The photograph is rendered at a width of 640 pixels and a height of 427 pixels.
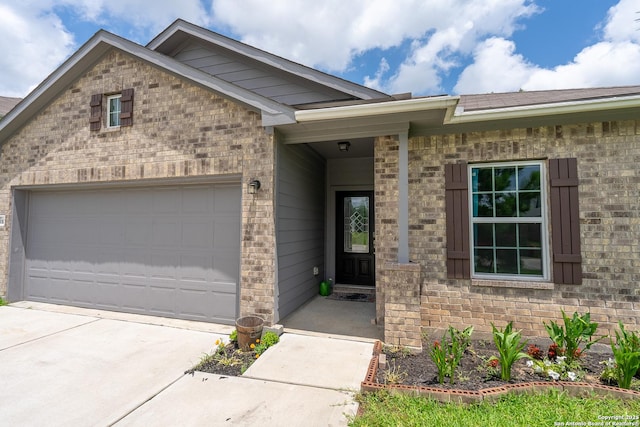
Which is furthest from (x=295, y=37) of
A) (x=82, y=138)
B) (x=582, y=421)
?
(x=582, y=421)

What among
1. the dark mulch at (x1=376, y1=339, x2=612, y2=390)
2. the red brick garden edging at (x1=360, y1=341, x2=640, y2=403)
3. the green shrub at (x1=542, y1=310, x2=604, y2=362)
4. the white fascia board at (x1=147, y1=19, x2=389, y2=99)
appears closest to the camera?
the red brick garden edging at (x1=360, y1=341, x2=640, y2=403)

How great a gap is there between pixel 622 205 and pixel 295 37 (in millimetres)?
8605

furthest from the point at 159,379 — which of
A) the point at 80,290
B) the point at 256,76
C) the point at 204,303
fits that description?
the point at 256,76

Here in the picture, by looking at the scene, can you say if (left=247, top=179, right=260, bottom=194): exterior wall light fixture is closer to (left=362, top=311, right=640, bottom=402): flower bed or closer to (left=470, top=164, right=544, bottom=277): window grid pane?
(left=362, top=311, right=640, bottom=402): flower bed

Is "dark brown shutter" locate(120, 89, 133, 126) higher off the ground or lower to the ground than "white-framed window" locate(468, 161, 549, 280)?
higher

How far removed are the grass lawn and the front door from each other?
4326mm

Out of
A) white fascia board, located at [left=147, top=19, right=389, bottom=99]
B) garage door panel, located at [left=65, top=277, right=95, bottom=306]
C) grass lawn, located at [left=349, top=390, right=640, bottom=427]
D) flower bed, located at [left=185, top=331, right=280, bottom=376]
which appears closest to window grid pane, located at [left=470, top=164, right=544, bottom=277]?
grass lawn, located at [left=349, top=390, right=640, bottom=427]

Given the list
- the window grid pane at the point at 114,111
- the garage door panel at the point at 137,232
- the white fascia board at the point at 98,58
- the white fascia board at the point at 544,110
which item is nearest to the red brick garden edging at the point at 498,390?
the white fascia board at the point at 544,110

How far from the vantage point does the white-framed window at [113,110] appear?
547 centimetres

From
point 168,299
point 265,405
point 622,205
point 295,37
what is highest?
point 295,37

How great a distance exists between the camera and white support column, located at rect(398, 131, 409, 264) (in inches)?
162

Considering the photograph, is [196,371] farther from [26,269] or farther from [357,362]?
[26,269]

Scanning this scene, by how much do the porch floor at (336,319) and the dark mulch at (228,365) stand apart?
3.01 ft

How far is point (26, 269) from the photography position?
620 centimetres
